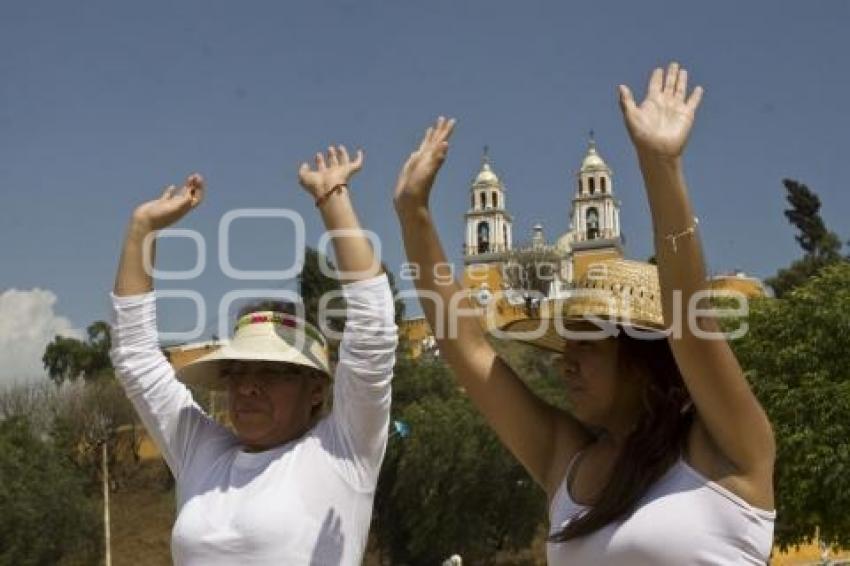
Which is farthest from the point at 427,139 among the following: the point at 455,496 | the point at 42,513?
the point at 42,513

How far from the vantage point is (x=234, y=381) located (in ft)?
10.2

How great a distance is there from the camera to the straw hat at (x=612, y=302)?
252 cm

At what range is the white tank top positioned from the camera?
7.50ft

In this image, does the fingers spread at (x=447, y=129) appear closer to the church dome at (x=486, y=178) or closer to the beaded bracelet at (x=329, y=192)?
the beaded bracelet at (x=329, y=192)

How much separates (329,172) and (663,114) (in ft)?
3.26

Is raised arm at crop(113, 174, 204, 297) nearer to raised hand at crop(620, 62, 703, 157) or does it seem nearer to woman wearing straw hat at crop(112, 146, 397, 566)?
woman wearing straw hat at crop(112, 146, 397, 566)

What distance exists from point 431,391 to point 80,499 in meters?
9.87

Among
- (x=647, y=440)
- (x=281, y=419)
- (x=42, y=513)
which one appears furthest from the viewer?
(x=42, y=513)

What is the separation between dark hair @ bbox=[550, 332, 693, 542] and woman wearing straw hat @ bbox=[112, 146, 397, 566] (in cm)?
60

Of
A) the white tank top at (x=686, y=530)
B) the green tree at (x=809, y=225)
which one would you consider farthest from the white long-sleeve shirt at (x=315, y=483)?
the green tree at (x=809, y=225)

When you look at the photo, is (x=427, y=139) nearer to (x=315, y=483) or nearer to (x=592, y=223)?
(x=315, y=483)

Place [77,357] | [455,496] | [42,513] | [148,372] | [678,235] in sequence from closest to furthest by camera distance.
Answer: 1. [678,235]
2. [148,372]
3. [455,496]
4. [42,513]
5. [77,357]

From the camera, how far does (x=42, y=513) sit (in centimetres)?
3059

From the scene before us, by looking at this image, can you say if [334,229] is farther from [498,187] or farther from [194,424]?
[498,187]
